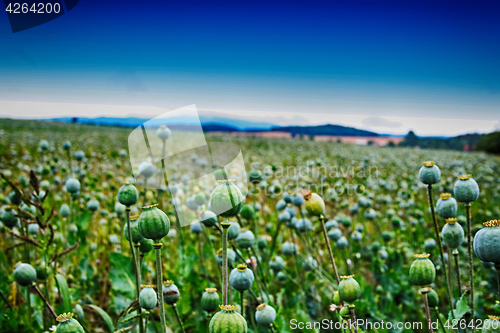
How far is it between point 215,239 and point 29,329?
108cm

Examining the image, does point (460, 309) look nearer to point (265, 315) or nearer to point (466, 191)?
point (466, 191)

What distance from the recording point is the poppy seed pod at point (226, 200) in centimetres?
87

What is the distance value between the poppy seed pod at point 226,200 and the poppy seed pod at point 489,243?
64cm

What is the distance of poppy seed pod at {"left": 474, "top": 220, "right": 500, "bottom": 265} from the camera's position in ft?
3.00

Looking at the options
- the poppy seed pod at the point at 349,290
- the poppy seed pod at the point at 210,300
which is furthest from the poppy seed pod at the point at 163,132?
the poppy seed pod at the point at 349,290

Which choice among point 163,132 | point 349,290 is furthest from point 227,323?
point 163,132

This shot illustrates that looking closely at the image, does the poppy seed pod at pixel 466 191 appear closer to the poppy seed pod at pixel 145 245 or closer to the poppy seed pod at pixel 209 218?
the poppy seed pod at pixel 209 218

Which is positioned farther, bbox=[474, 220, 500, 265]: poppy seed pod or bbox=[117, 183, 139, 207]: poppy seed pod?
bbox=[117, 183, 139, 207]: poppy seed pod

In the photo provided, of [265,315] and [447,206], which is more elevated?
[447,206]

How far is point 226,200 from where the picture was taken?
2.86ft

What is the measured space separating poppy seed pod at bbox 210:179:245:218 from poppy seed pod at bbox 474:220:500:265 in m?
0.64

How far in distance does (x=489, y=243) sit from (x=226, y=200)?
676mm

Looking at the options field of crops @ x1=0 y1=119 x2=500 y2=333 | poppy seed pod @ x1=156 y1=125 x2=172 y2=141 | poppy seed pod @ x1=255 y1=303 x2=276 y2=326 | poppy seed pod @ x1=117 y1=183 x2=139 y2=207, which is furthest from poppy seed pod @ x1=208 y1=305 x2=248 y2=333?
poppy seed pod @ x1=156 y1=125 x2=172 y2=141

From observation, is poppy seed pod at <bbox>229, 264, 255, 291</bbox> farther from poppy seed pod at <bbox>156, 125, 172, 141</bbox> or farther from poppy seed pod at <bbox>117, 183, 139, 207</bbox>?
poppy seed pod at <bbox>156, 125, 172, 141</bbox>
